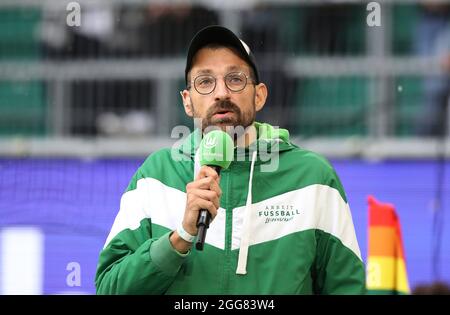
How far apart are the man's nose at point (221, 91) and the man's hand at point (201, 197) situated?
370mm

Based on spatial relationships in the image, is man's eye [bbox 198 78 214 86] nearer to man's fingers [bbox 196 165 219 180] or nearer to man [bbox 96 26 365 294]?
man [bbox 96 26 365 294]

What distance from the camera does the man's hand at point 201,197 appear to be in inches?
121

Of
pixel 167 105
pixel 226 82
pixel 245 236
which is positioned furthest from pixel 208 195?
pixel 167 105

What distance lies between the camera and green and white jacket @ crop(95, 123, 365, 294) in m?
3.30

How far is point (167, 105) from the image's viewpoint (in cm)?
727

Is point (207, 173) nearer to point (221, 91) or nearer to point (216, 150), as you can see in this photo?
point (216, 150)

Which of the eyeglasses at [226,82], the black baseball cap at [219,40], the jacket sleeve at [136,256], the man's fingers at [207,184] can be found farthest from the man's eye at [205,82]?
the man's fingers at [207,184]

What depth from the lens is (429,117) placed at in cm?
701

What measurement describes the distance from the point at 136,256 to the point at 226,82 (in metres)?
0.68

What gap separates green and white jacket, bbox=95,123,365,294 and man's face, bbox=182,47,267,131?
0.36 feet

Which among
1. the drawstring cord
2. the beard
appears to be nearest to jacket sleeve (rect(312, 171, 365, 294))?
the drawstring cord

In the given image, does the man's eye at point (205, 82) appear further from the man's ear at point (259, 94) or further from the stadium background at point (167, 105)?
the stadium background at point (167, 105)
